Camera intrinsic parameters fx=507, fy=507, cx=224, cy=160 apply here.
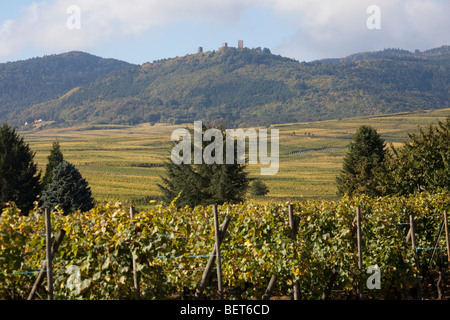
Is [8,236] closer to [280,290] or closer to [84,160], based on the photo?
[280,290]

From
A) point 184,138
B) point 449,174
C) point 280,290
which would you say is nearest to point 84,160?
point 184,138

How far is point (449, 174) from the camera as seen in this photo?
2795 cm

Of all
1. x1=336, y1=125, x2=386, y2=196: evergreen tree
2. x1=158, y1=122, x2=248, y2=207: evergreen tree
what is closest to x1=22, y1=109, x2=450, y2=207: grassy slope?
x1=158, y1=122, x2=248, y2=207: evergreen tree

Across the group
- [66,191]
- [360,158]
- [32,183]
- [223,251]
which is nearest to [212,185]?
[66,191]

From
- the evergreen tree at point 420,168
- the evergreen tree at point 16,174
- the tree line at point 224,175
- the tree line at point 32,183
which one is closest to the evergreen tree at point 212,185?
the tree line at point 224,175

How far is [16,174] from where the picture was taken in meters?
36.8

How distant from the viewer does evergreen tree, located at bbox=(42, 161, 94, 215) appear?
33344mm

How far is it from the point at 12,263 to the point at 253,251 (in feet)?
12.8

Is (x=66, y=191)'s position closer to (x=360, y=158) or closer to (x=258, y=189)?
(x=360, y=158)

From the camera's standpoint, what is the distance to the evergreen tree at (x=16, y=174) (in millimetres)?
35812

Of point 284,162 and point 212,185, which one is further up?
point 212,185

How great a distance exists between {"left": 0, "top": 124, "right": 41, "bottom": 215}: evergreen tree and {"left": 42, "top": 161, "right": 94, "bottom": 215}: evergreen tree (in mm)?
3033

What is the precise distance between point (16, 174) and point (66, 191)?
5709 mm

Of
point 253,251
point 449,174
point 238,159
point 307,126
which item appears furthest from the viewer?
point 307,126
